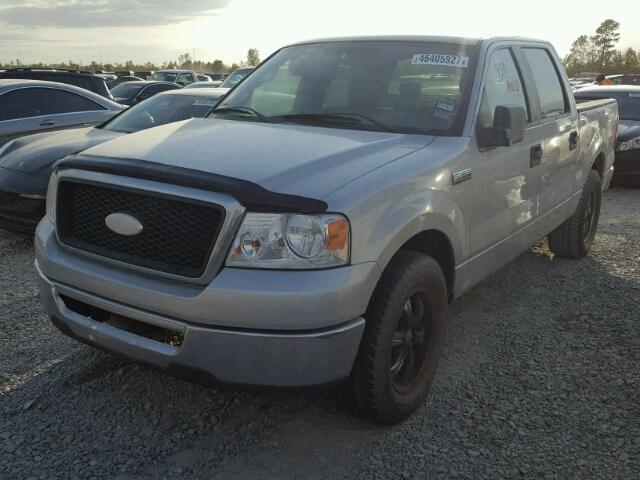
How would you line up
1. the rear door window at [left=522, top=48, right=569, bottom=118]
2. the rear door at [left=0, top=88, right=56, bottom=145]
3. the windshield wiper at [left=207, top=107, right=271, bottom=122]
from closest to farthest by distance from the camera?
1. the windshield wiper at [left=207, top=107, right=271, bottom=122]
2. the rear door window at [left=522, top=48, right=569, bottom=118]
3. the rear door at [left=0, top=88, right=56, bottom=145]

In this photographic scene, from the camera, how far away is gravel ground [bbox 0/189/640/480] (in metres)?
2.73

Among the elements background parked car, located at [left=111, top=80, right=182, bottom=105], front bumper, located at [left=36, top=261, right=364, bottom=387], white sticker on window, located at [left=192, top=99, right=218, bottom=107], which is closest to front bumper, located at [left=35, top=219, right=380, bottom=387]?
front bumper, located at [left=36, top=261, right=364, bottom=387]

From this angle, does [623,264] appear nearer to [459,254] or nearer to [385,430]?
[459,254]

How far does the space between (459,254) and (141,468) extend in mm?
1783

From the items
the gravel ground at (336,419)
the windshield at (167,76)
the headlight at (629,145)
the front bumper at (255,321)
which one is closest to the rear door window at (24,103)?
the gravel ground at (336,419)

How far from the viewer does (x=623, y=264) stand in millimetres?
5617

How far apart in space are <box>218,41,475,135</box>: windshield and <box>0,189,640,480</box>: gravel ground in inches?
54.7

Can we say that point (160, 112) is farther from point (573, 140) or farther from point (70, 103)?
point (573, 140)

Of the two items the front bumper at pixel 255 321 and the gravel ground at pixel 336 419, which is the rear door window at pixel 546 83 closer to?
the gravel ground at pixel 336 419

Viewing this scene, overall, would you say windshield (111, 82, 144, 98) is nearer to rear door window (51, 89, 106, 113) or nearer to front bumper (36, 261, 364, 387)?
rear door window (51, 89, 106, 113)

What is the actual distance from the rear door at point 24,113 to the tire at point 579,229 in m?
5.75

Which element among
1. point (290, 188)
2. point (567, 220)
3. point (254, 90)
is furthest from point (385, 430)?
point (567, 220)

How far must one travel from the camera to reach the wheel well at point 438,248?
3090 mm

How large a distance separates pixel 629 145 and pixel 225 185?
8.06m
